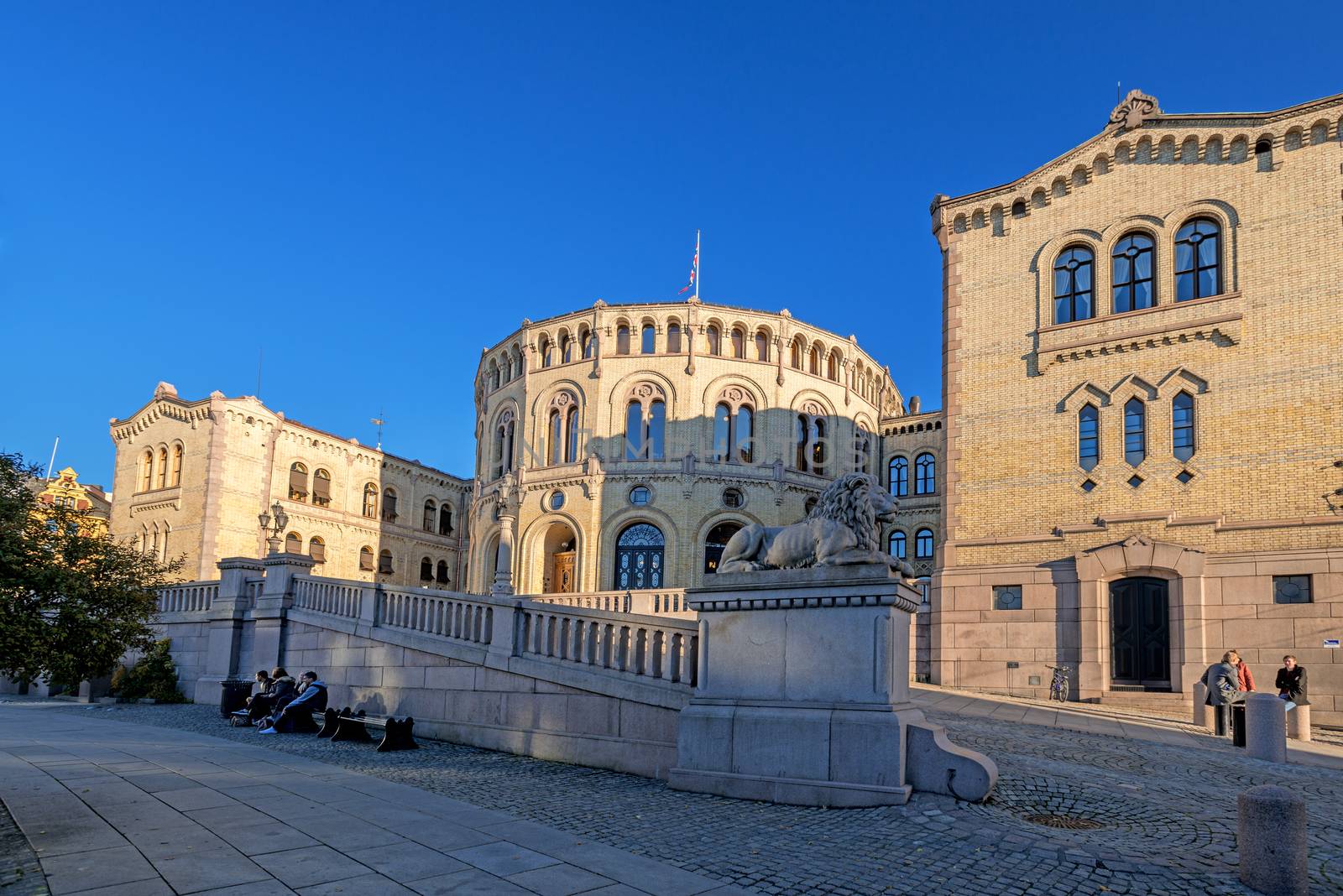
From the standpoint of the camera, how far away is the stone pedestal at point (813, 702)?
375 inches

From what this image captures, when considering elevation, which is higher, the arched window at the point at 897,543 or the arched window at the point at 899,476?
the arched window at the point at 899,476

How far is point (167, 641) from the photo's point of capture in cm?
2252

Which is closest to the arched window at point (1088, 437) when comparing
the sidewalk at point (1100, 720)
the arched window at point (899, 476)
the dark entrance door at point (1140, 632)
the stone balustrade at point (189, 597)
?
the dark entrance door at point (1140, 632)

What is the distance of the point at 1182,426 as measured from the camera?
2302 cm

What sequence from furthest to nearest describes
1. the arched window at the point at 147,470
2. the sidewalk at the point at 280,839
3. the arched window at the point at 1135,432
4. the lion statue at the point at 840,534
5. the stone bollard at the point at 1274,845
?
the arched window at the point at 147,470
the arched window at the point at 1135,432
the lion statue at the point at 840,534
the stone bollard at the point at 1274,845
the sidewalk at the point at 280,839

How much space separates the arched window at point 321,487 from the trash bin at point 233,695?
36109 mm

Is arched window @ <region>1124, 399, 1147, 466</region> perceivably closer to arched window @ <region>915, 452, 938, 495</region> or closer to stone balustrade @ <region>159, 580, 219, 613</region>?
stone balustrade @ <region>159, 580, 219, 613</region>

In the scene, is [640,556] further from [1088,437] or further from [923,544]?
[1088,437]

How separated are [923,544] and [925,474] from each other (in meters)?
3.67

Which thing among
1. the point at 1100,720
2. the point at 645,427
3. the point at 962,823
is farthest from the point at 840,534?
the point at 645,427

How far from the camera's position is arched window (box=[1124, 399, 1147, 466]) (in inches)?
918

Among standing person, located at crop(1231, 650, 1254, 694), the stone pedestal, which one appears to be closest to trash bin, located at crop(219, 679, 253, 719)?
the stone pedestal

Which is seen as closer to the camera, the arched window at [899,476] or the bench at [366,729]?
the bench at [366,729]

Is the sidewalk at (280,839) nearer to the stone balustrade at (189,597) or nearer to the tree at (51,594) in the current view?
the tree at (51,594)
